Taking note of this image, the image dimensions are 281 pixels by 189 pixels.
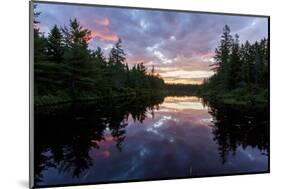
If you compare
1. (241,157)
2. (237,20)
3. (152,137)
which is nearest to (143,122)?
(152,137)

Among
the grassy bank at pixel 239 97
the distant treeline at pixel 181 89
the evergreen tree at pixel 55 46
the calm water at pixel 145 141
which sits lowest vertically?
the calm water at pixel 145 141

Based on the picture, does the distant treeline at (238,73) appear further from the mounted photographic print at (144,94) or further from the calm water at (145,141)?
the calm water at (145,141)

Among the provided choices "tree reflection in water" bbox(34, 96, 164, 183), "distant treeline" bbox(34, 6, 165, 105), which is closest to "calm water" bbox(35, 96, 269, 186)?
"tree reflection in water" bbox(34, 96, 164, 183)

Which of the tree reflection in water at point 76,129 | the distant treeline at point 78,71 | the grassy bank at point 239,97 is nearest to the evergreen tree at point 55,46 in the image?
the distant treeline at point 78,71

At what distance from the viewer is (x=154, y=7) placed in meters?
3.92

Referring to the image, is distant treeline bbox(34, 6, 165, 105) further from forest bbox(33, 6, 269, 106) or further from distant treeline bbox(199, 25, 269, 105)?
distant treeline bbox(199, 25, 269, 105)

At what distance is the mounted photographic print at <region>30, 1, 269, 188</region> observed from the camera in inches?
143

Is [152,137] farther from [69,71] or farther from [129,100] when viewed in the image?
[69,71]

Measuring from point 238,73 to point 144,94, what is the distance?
0.92 m

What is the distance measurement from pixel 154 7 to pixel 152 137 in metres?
1.12

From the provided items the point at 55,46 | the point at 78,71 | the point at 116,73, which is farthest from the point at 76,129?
the point at 55,46

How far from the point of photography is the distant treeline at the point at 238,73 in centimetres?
407

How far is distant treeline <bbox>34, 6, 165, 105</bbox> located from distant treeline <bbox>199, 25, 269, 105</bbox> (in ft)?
1.74

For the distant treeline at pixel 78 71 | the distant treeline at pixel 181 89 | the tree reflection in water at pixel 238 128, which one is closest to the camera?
the distant treeline at pixel 78 71
